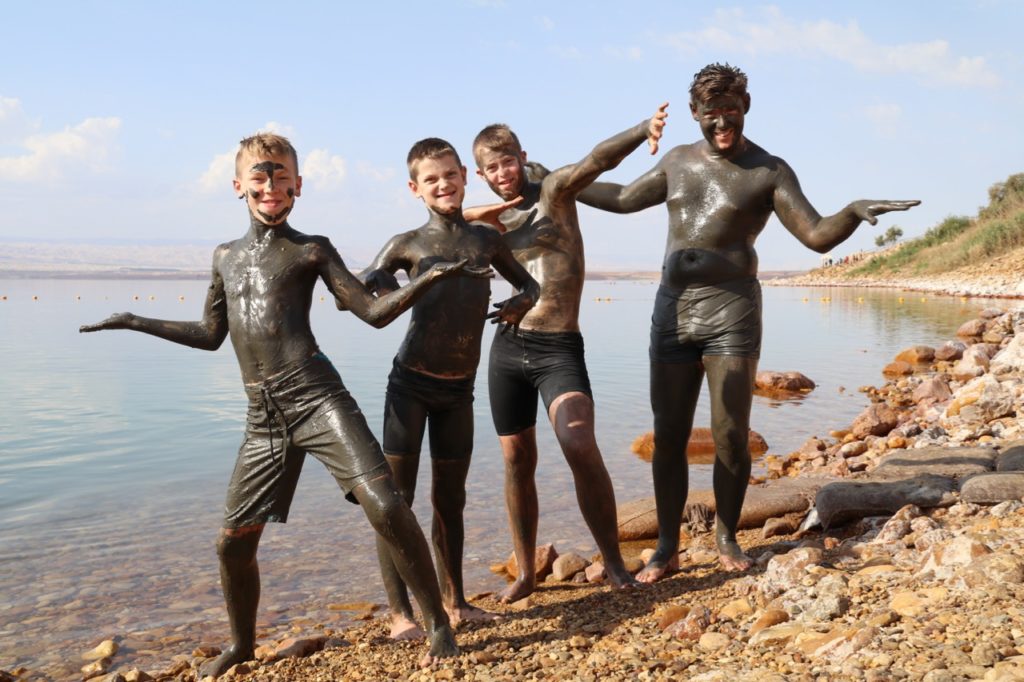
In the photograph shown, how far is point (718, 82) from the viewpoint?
5172 mm

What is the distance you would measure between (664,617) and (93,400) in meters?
12.8

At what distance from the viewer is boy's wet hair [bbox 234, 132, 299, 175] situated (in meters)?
4.36

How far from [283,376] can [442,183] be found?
1.25 metres

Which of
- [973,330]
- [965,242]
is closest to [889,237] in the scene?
→ [965,242]

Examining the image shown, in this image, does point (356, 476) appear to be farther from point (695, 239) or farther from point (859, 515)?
point (859, 515)

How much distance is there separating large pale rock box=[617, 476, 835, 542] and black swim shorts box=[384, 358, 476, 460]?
2.66m

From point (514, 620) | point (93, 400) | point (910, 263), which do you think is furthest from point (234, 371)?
point (910, 263)

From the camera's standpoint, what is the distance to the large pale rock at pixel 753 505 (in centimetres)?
682

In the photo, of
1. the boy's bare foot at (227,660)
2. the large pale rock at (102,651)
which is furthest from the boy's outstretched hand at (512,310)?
the large pale rock at (102,651)

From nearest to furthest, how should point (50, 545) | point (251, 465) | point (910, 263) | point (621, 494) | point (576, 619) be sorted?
point (251, 465)
point (576, 619)
point (50, 545)
point (621, 494)
point (910, 263)

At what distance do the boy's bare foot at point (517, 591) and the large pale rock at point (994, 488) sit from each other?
8.45ft

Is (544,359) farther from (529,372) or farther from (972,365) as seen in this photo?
(972,365)

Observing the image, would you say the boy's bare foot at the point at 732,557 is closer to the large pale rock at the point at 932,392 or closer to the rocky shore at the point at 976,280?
the large pale rock at the point at 932,392

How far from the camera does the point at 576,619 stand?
4914mm
